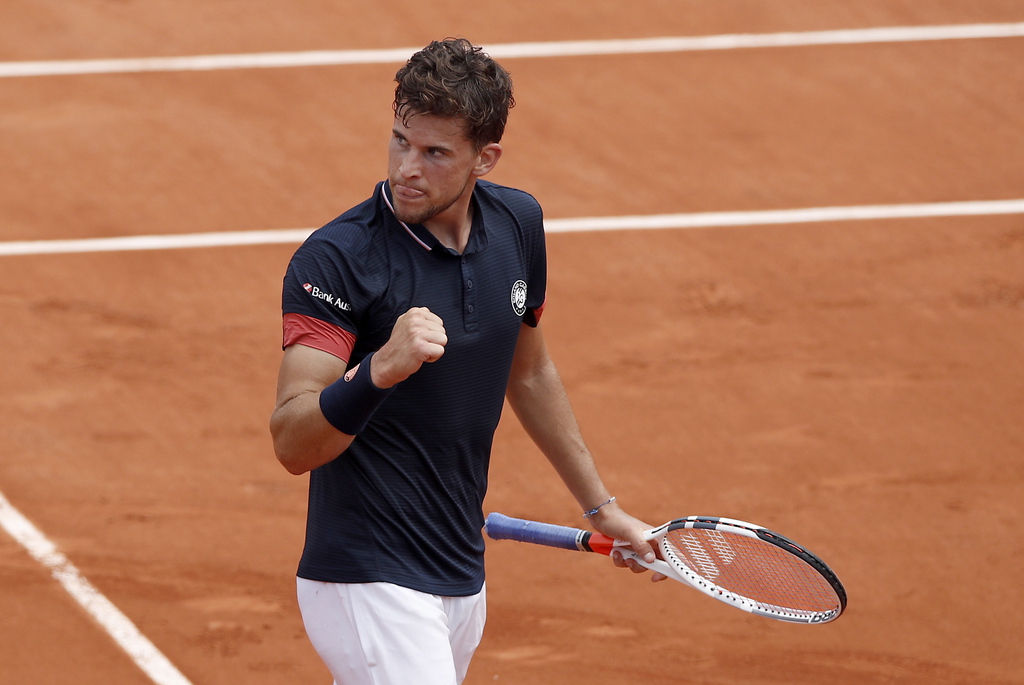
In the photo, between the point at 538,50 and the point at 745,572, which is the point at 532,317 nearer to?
the point at 745,572

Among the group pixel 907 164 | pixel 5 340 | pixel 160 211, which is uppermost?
pixel 907 164

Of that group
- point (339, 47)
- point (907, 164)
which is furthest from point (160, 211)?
point (907, 164)

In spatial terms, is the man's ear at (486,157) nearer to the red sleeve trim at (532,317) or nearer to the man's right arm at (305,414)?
the red sleeve trim at (532,317)

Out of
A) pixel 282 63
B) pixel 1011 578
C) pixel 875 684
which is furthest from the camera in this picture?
pixel 282 63

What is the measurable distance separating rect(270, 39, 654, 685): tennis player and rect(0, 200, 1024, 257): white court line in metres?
5.59

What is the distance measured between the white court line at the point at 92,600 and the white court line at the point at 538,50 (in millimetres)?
5422

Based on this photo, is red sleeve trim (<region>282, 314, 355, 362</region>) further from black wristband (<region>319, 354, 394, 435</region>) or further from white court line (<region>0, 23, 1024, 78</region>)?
white court line (<region>0, 23, 1024, 78</region>)

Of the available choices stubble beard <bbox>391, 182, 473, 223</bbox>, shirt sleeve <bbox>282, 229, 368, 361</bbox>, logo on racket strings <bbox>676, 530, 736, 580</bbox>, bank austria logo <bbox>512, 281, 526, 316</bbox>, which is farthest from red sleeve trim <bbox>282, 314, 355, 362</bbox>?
logo on racket strings <bbox>676, 530, 736, 580</bbox>

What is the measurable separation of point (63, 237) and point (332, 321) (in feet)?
21.0

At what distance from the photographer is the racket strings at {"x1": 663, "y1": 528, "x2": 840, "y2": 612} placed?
3.85m

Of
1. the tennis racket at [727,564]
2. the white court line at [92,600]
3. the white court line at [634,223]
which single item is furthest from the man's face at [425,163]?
the white court line at [634,223]

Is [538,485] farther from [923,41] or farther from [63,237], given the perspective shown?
[923,41]

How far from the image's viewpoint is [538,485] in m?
6.74

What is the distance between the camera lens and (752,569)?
3986 millimetres
